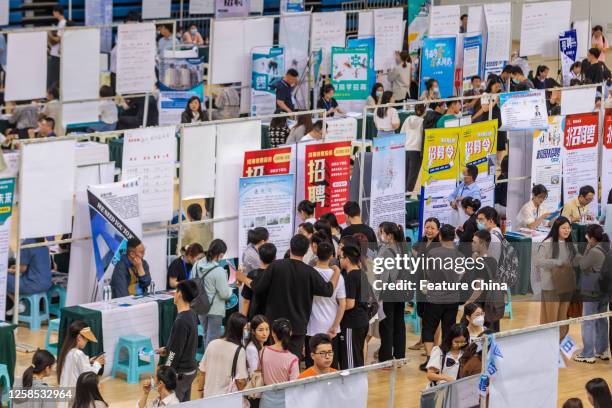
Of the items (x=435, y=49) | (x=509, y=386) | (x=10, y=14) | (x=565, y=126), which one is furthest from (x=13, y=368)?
(x=10, y=14)

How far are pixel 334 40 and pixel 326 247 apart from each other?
10.4 m

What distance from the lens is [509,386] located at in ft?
24.8

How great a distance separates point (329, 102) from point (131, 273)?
740 cm

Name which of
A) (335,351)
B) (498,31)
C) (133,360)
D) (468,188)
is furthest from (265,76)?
(335,351)

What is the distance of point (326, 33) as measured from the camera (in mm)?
19797

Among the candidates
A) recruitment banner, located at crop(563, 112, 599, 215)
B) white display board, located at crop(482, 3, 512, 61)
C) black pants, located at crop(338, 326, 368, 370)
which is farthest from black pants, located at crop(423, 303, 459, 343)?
white display board, located at crop(482, 3, 512, 61)

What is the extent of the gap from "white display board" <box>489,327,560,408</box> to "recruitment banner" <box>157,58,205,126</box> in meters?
10.5

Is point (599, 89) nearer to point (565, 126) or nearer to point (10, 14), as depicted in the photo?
point (565, 126)

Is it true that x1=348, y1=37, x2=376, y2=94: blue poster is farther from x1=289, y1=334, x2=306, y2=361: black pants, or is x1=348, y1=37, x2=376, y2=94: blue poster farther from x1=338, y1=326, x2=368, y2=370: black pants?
x1=289, y1=334, x2=306, y2=361: black pants

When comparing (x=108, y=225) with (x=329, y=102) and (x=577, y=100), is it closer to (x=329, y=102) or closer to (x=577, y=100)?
(x=577, y=100)

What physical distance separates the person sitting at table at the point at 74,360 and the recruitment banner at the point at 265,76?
32.4ft

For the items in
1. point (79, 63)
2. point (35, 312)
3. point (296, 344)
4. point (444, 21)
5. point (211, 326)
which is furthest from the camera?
point (444, 21)

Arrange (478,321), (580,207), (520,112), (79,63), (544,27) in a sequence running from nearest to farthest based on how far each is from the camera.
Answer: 1. (478,321)
2. (580,207)
3. (520,112)
4. (79,63)
5. (544,27)

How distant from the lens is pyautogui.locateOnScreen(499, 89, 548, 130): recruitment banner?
1437 centimetres
